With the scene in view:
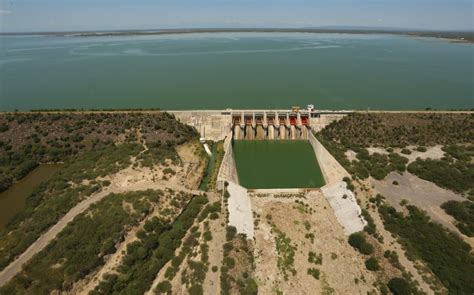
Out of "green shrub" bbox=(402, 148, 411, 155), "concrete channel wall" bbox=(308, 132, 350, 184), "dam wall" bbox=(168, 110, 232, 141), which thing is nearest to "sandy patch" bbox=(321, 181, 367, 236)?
"concrete channel wall" bbox=(308, 132, 350, 184)

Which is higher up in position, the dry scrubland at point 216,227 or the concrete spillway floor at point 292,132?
the concrete spillway floor at point 292,132

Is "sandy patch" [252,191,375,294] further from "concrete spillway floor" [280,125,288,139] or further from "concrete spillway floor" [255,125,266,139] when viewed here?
"concrete spillway floor" [255,125,266,139]

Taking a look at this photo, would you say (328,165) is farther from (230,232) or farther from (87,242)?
(87,242)

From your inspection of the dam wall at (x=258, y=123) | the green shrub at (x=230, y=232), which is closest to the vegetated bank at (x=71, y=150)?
the dam wall at (x=258, y=123)

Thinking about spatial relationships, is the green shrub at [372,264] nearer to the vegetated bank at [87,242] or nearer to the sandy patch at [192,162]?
the vegetated bank at [87,242]

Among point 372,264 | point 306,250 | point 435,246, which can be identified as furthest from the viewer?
point 306,250

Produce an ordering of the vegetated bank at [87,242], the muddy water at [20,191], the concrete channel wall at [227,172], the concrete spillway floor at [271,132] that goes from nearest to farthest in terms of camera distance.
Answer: the vegetated bank at [87,242]
the muddy water at [20,191]
the concrete channel wall at [227,172]
the concrete spillway floor at [271,132]

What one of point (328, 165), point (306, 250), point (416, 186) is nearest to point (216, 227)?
point (306, 250)

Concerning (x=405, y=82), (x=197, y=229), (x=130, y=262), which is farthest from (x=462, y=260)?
(x=405, y=82)

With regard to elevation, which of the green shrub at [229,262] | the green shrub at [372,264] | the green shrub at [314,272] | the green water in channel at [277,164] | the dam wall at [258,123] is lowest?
the green shrub at [314,272]
